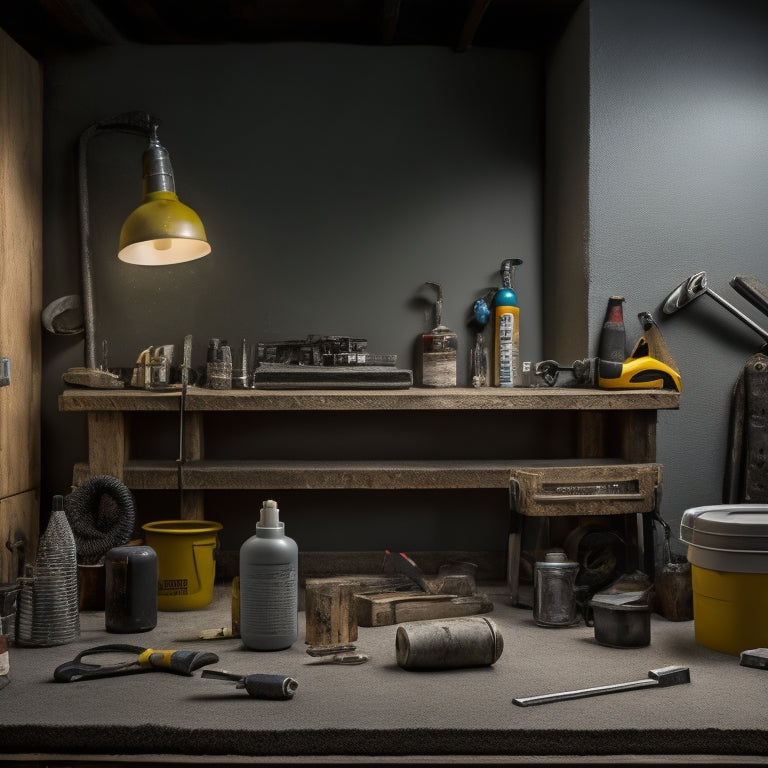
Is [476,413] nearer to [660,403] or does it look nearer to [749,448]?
[660,403]

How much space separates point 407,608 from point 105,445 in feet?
4.52

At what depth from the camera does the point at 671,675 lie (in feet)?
7.02

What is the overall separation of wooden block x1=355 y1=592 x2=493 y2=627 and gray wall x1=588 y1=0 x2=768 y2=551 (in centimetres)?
119

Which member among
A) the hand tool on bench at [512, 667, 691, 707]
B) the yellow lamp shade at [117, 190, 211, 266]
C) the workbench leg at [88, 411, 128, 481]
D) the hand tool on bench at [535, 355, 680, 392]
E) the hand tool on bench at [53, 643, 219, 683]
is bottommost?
the hand tool on bench at [512, 667, 691, 707]

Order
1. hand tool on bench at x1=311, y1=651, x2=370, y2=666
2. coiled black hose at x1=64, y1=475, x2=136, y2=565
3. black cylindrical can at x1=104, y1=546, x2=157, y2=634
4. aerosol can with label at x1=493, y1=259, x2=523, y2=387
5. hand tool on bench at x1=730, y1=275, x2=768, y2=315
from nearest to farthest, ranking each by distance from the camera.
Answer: hand tool on bench at x1=311, y1=651, x2=370, y2=666 < black cylindrical can at x1=104, y1=546, x2=157, y2=634 < coiled black hose at x1=64, y1=475, x2=136, y2=565 < hand tool on bench at x1=730, y1=275, x2=768, y2=315 < aerosol can with label at x1=493, y1=259, x2=523, y2=387

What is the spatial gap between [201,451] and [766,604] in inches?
90.5

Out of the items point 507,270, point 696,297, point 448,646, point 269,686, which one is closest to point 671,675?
point 448,646

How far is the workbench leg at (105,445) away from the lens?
10.9 ft

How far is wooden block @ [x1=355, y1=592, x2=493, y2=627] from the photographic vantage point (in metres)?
2.79

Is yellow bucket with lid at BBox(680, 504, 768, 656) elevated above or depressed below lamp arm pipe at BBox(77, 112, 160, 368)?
below

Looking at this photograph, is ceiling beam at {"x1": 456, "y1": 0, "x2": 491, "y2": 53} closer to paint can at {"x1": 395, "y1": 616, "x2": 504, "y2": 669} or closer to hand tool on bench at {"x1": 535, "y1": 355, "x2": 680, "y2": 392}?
hand tool on bench at {"x1": 535, "y1": 355, "x2": 680, "y2": 392}

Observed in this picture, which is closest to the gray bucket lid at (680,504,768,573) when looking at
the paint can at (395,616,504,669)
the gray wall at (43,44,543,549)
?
the paint can at (395,616,504,669)

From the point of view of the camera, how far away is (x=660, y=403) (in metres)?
3.28

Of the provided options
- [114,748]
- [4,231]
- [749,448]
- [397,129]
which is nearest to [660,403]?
[749,448]
